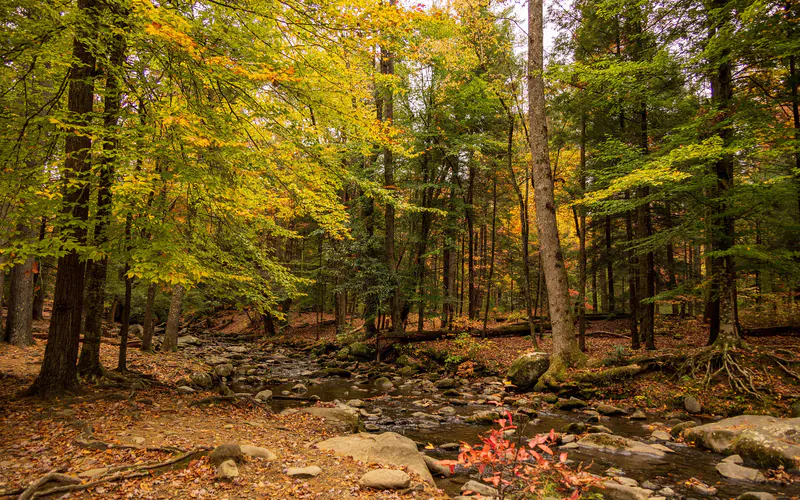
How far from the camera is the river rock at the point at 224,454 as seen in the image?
14.8 ft

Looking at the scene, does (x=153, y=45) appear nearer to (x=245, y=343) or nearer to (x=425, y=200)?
(x=425, y=200)

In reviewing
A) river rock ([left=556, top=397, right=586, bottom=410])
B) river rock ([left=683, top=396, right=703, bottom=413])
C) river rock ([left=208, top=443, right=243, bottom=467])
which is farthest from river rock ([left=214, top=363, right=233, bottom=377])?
river rock ([left=683, top=396, right=703, bottom=413])

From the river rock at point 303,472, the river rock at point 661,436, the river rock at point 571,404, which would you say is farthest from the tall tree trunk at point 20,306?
the river rock at point 661,436

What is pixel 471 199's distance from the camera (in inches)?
810

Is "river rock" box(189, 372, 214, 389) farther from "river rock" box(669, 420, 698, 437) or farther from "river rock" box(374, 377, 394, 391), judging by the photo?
"river rock" box(669, 420, 698, 437)

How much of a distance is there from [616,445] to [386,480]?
4.75 metres

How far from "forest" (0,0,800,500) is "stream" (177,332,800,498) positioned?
0.09 metres

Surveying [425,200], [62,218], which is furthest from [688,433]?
[425,200]

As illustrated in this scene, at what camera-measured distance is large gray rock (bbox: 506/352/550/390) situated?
1091 cm

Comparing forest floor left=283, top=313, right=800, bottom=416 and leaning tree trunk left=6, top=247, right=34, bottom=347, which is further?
leaning tree trunk left=6, top=247, right=34, bottom=347

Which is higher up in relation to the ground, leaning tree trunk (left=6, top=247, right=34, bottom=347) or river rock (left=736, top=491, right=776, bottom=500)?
leaning tree trunk (left=6, top=247, right=34, bottom=347)

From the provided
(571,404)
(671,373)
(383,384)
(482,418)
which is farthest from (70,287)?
(671,373)

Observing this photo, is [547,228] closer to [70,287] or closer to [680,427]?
[680,427]

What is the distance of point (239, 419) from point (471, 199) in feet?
54.0
